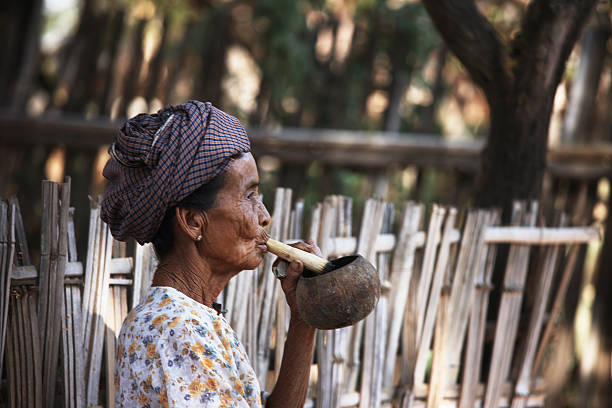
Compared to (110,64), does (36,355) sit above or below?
below

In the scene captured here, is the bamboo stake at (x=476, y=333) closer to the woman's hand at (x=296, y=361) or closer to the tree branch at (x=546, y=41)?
the tree branch at (x=546, y=41)

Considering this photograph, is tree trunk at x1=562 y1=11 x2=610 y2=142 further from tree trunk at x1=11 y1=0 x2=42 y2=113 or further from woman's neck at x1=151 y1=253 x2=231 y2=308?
tree trunk at x1=11 y1=0 x2=42 y2=113

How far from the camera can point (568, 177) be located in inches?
212

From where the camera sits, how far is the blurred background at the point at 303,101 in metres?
5.38

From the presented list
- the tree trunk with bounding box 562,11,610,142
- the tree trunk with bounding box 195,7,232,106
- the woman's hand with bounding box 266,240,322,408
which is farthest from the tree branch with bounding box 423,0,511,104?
the tree trunk with bounding box 195,7,232,106

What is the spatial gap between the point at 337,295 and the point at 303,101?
4105mm

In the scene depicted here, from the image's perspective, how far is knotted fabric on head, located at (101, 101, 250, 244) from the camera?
6.21 ft

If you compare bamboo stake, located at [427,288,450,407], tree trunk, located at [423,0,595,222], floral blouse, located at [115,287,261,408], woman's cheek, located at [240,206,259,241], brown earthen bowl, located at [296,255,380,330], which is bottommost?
bamboo stake, located at [427,288,450,407]

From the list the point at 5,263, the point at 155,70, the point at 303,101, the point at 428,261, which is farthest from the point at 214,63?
the point at 5,263

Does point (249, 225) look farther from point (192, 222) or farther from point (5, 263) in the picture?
point (5, 263)

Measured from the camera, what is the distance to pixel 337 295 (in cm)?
194

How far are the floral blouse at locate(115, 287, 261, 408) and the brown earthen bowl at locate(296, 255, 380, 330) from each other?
265 millimetres

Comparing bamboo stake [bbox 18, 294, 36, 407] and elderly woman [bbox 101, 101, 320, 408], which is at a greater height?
elderly woman [bbox 101, 101, 320, 408]

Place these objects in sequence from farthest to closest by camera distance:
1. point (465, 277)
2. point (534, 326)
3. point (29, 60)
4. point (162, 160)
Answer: point (29, 60)
point (534, 326)
point (465, 277)
point (162, 160)
